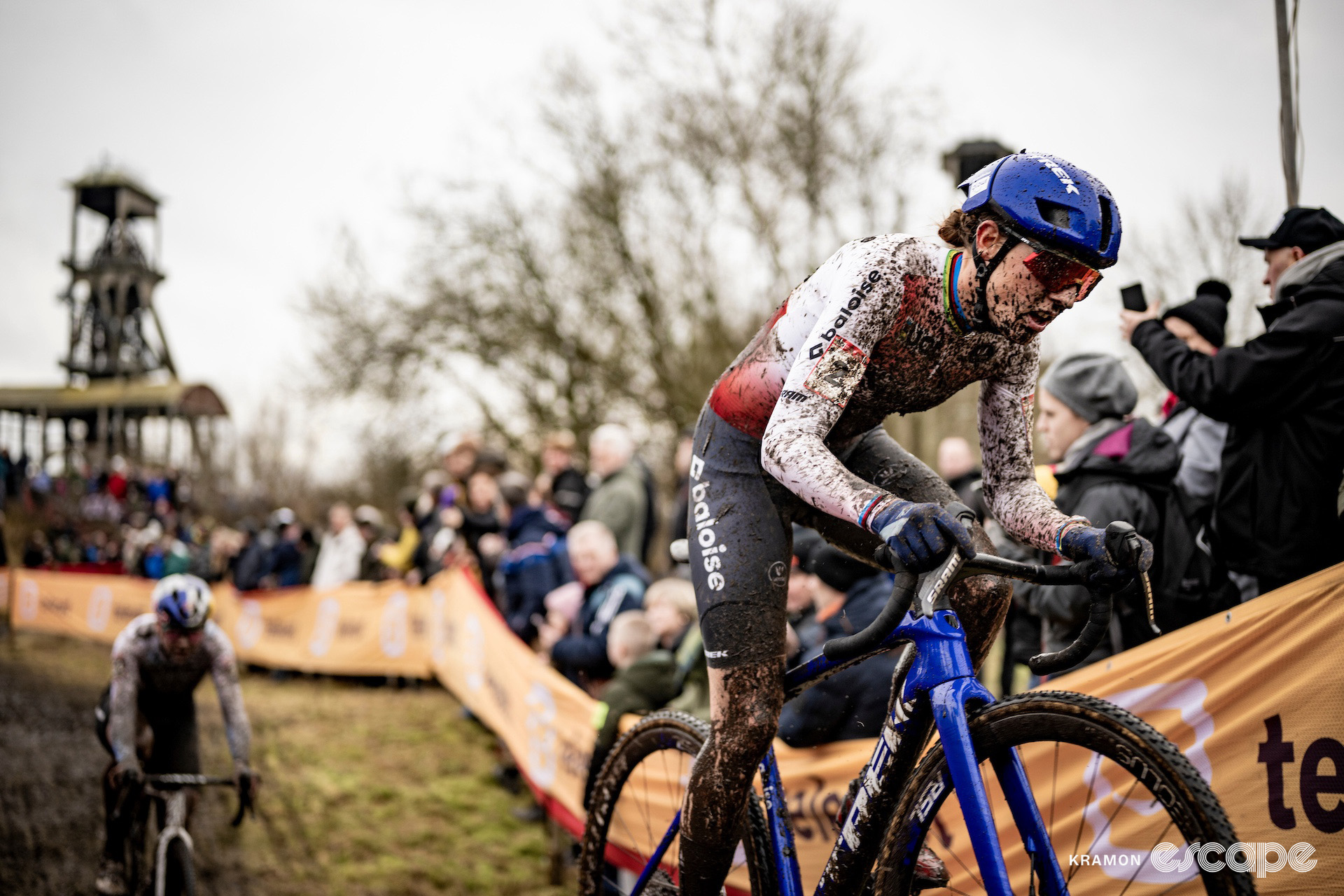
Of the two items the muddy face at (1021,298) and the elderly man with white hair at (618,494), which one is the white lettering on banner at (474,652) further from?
the muddy face at (1021,298)

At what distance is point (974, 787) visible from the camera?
2.06 m

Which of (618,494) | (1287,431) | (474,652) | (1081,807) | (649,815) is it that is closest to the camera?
(1081,807)

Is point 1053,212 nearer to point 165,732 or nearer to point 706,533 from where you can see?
point 706,533

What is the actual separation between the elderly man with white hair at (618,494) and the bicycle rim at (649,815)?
13.2 ft

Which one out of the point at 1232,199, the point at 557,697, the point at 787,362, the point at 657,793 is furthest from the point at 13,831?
the point at 1232,199

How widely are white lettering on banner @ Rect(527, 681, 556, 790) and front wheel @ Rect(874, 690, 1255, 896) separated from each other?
138 inches

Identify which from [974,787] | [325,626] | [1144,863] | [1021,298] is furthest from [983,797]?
[325,626]

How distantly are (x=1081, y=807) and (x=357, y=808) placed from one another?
521cm

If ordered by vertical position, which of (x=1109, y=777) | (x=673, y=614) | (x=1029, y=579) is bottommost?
(x=1109, y=777)

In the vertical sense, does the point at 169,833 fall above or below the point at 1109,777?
below

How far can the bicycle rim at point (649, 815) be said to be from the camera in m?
2.83

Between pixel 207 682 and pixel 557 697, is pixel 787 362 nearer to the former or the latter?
pixel 557 697

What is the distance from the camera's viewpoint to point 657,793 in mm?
3498

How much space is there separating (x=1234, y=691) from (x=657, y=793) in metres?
2.00
